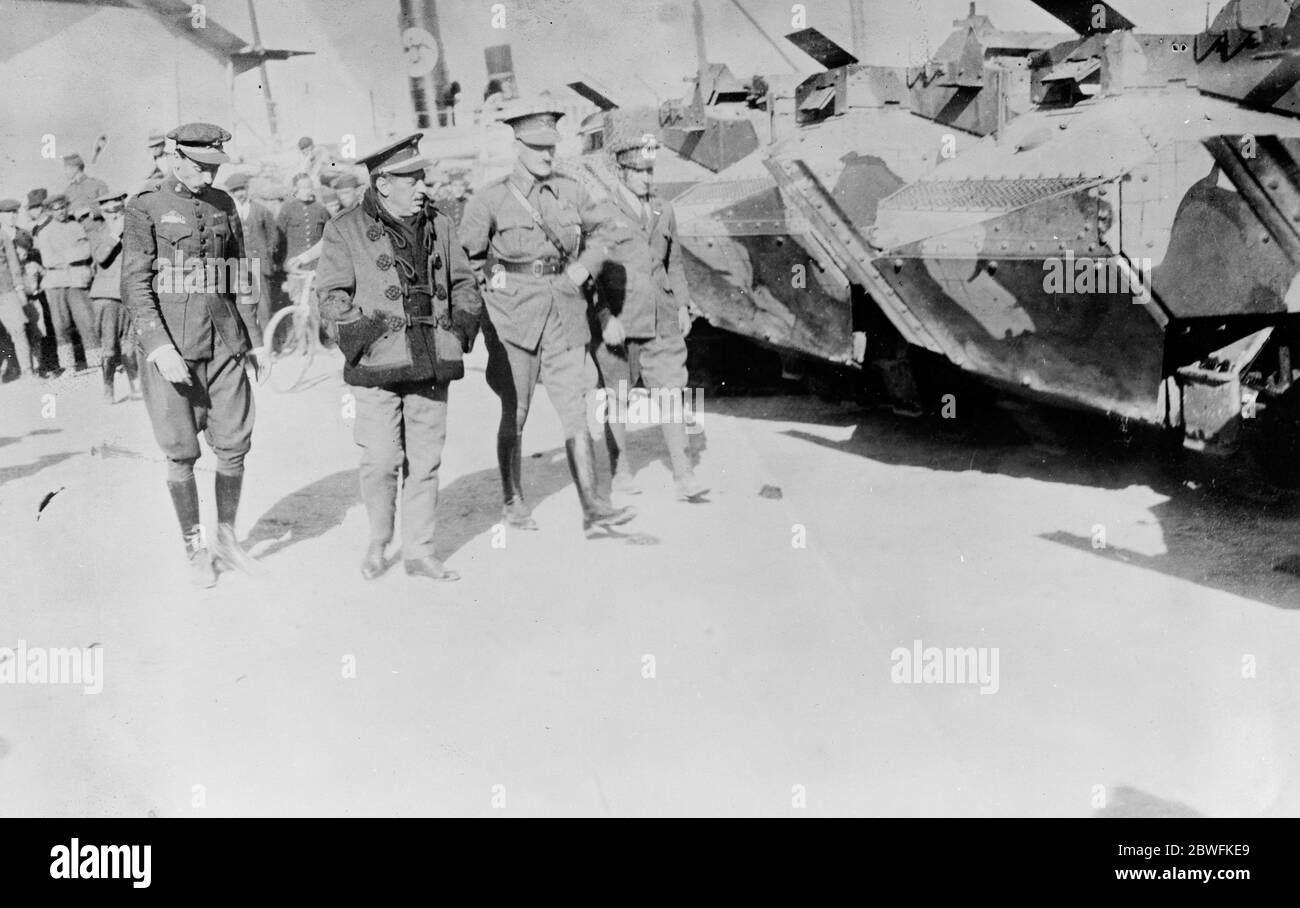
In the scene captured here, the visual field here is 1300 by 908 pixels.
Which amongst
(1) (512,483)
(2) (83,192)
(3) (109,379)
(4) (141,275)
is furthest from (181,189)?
(2) (83,192)

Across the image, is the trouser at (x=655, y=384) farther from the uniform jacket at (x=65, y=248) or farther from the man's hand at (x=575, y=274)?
the uniform jacket at (x=65, y=248)

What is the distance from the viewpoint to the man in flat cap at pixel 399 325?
487 centimetres

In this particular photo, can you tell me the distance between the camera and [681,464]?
249 inches

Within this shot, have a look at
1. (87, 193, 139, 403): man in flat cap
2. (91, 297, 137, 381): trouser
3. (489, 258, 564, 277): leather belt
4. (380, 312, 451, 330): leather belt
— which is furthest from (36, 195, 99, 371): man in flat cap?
(380, 312, 451, 330): leather belt

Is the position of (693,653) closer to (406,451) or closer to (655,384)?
(406,451)

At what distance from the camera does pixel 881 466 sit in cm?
699

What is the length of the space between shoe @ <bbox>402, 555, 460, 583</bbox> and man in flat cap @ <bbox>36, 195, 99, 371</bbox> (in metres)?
7.10

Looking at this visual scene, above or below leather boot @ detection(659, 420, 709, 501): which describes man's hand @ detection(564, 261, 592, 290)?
above

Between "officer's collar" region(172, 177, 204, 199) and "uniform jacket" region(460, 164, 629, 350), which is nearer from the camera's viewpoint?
"officer's collar" region(172, 177, 204, 199)

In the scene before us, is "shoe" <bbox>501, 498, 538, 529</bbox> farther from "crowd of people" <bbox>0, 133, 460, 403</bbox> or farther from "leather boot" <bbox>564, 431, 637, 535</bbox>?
"crowd of people" <bbox>0, 133, 460, 403</bbox>

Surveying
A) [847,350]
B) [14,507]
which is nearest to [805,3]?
[847,350]

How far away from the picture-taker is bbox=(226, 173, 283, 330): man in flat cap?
1111 centimetres

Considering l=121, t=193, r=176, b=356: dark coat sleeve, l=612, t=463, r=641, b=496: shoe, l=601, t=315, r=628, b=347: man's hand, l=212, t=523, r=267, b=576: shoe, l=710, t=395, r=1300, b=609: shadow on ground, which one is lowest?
l=710, t=395, r=1300, b=609: shadow on ground

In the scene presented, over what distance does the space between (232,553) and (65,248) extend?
22.0 ft
